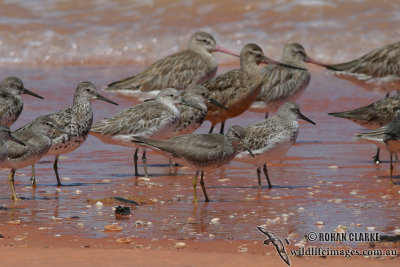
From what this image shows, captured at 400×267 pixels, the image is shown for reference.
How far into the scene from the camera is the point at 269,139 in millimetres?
10930

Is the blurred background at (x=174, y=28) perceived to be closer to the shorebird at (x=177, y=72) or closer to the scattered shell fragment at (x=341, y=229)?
the shorebird at (x=177, y=72)

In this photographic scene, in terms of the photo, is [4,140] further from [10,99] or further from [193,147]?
[10,99]

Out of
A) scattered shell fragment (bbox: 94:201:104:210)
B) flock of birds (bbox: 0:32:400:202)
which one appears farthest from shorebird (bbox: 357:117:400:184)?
scattered shell fragment (bbox: 94:201:104:210)

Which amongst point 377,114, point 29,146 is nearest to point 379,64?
point 377,114

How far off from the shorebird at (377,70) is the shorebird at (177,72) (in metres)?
2.28

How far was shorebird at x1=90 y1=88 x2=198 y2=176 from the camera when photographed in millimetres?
11828

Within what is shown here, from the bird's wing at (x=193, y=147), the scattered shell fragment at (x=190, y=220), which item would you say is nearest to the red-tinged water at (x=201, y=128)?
the scattered shell fragment at (x=190, y=220)

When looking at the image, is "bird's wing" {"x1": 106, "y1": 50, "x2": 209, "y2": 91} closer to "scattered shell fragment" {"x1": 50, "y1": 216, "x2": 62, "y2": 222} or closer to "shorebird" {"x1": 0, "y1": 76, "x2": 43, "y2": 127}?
"shorebird" {"x1": 0, "y1": 76, "x2": 43, "y2": 127}

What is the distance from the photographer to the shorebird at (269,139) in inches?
427

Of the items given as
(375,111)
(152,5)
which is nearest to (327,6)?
(152,5)

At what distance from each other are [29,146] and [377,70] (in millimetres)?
8021

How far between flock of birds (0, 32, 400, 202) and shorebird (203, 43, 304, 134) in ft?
0.05

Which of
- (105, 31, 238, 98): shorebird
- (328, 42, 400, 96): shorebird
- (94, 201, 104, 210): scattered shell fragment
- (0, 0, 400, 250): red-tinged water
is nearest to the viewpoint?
(0, 0, 400, 250): red-tinged water

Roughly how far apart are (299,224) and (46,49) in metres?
16.2
